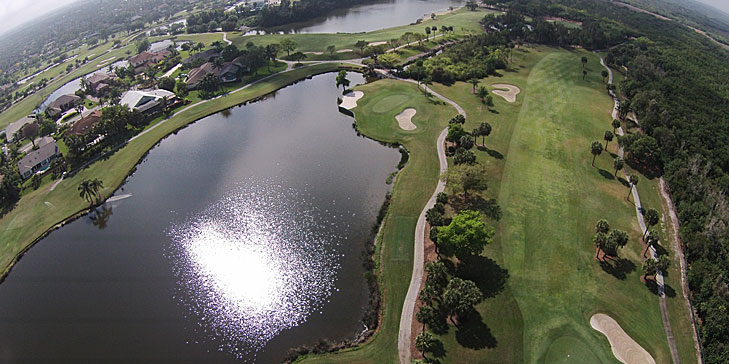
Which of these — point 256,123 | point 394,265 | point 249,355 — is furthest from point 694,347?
point 256,123

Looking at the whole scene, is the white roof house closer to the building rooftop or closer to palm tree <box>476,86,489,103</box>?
the building rooftop

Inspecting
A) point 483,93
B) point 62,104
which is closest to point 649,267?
point 483,93

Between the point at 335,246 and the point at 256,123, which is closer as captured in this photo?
the point at 335,246

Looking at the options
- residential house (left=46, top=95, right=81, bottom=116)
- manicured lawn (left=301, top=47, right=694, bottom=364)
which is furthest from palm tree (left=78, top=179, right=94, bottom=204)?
residential house (left=46, top=95, right=81, bottom=116)

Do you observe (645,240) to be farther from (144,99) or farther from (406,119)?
(144,99)

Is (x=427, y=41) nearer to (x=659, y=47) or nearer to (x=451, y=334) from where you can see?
(x=659, y=47)

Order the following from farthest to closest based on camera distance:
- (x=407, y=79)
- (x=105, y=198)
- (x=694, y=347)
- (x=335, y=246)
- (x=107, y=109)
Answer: (x=407, y=79)
(x=107, y=109)
(x=105, y=198)
(x=335, y=246)
(x=694, y=347)

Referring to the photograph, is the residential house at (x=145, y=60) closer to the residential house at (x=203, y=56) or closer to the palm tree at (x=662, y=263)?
the residential house at (x=203, y=56)
